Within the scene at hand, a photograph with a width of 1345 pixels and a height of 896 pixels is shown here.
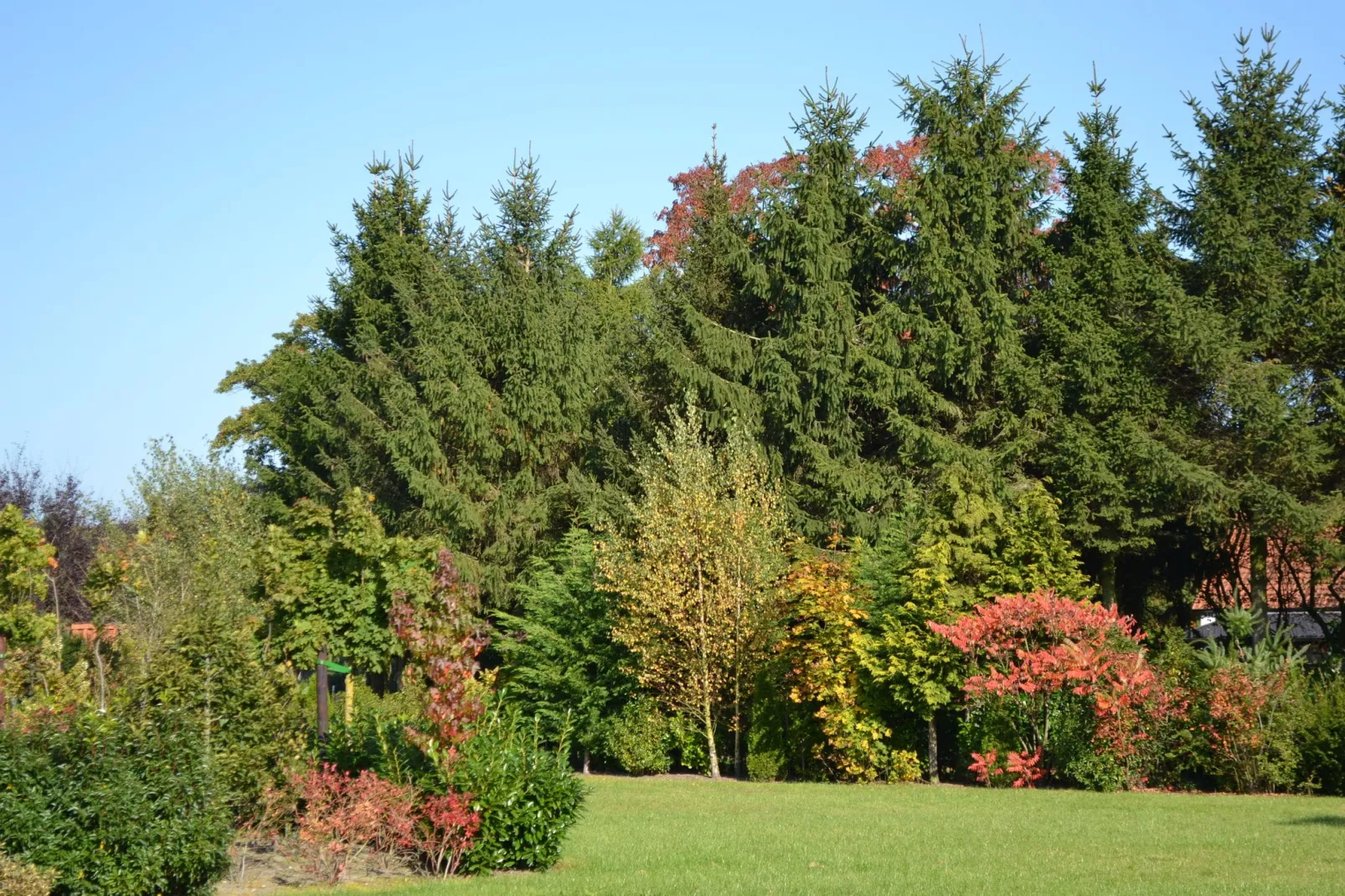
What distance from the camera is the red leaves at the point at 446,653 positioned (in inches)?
483

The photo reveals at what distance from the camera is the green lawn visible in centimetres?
1123

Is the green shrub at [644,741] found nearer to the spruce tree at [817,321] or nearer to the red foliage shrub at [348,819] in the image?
the spruce tree at [817,321]

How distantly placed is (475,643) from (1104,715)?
11.0 metres

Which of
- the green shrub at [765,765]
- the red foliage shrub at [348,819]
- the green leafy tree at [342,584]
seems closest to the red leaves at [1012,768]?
the green shrub at [765,765]

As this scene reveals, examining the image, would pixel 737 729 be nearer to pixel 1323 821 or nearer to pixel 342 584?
pixel 342 584

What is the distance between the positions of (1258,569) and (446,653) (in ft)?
59.2

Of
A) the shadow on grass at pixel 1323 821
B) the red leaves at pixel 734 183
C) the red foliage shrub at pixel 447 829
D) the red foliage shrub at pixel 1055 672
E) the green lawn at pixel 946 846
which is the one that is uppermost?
the red leaves at pixel 734 183

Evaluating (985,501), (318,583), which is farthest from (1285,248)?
(318,583)

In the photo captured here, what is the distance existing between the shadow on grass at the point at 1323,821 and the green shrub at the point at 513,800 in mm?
8958

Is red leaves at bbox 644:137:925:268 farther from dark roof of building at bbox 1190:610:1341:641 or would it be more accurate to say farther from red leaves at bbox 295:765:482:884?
red leaves at bbox 295:765:482:884

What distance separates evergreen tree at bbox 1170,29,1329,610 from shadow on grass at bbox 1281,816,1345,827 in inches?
334

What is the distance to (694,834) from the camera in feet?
48.6

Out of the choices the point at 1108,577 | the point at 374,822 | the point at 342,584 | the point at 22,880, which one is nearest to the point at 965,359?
the point at 1108,577

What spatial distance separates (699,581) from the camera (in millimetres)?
22531
